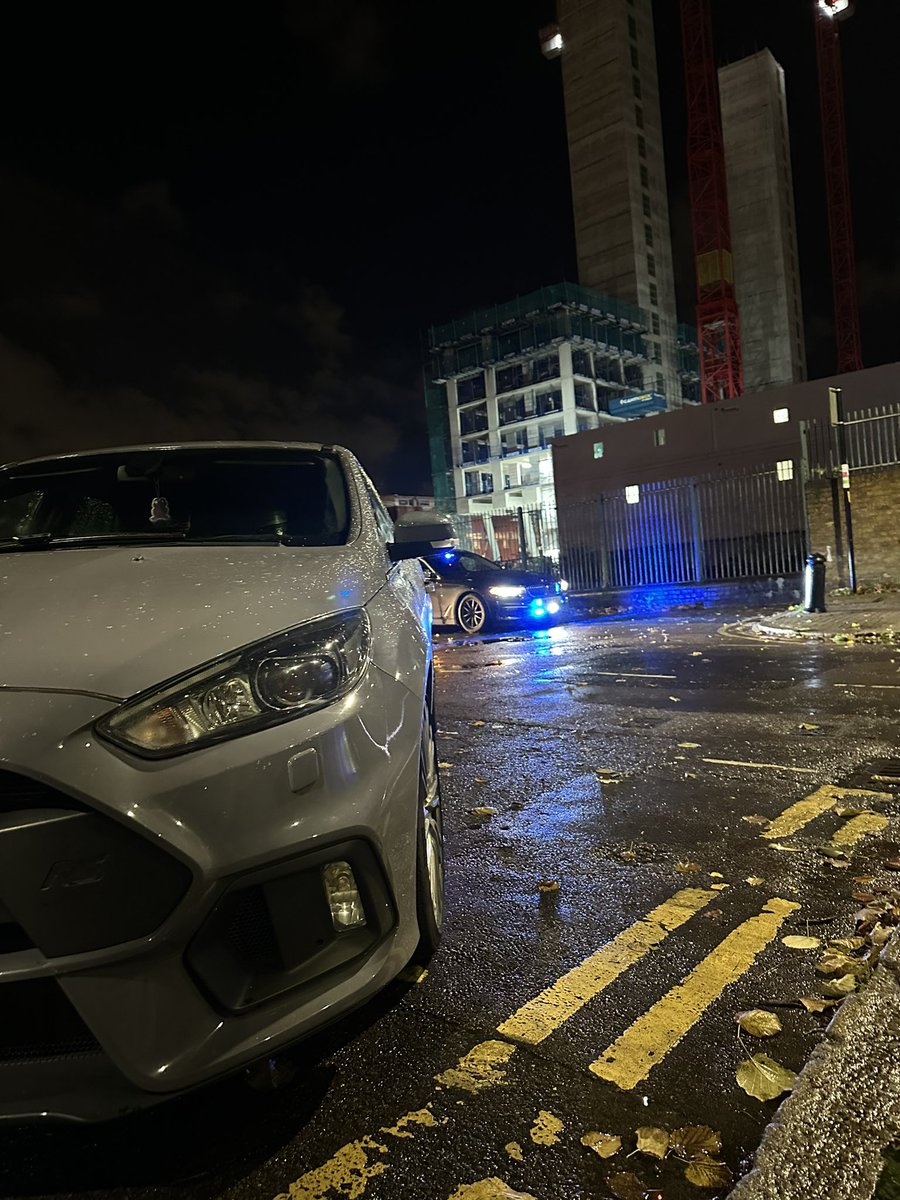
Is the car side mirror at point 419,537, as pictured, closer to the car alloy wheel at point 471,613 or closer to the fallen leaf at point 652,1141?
the fallen leaf at point 652,1141

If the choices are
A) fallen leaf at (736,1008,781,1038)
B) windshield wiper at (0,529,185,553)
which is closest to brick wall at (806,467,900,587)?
fallen leaf at (736,1008,781,1038)

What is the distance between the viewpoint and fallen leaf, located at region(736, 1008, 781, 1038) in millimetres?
2182

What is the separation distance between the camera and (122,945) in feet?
5.05

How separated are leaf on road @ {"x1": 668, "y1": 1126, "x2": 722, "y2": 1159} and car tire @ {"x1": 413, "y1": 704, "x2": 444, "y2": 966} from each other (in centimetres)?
84

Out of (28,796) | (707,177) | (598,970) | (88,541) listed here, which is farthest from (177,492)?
(707,177)

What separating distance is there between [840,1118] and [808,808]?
93.8 inches

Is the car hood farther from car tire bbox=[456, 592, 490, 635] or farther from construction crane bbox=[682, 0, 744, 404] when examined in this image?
construction crane bbox=[682, 0, 744, 404]

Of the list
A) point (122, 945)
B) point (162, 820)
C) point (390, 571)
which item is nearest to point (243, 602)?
point (162, 820)

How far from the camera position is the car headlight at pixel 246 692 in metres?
1.68

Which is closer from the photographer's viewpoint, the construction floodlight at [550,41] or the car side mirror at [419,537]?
the car side mirror at [419,537]

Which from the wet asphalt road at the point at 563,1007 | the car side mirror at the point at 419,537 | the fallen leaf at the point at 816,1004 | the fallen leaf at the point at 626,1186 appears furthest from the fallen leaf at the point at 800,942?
the car side mirror at the point at 419,537

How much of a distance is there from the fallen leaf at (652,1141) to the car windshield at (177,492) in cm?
247

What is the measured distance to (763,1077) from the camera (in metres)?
1.99

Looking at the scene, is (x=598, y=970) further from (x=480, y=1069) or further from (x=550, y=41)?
(x=550, y=41)
